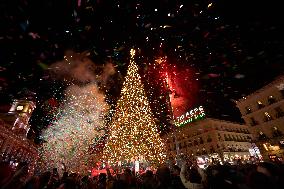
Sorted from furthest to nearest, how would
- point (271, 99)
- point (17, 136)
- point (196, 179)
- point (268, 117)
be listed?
point (17, 136), point (268, 117), point (271, 99), point (196, 179)

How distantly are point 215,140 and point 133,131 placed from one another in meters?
32.8

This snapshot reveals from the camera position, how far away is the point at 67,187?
580 cm

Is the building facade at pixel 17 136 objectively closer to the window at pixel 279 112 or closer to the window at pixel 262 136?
the window at pixel 262 136

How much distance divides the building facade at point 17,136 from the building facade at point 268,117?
3795cm

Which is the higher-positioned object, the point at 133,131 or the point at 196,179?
the point at 133,131

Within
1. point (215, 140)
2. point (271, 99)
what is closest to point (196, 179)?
point (271, 99)

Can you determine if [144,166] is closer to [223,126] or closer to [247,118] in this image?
[247,118]

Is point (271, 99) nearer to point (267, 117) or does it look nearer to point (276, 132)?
point (267, 117)

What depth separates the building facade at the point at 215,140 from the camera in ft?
151

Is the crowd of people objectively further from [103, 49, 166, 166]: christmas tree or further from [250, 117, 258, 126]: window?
[250, 117, 258, 126]: window

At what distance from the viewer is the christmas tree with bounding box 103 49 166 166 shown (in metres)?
20.8

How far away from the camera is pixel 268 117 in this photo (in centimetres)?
3116

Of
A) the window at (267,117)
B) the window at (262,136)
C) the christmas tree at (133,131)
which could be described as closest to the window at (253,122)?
the window at (262,136)

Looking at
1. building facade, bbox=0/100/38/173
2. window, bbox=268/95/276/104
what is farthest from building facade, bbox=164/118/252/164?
building facade, bbox=0/100/38/173
